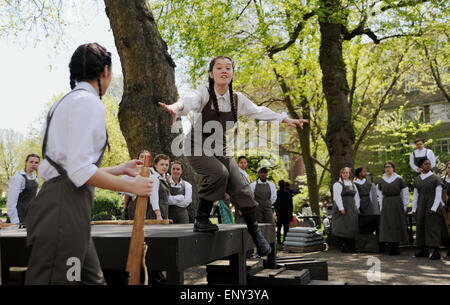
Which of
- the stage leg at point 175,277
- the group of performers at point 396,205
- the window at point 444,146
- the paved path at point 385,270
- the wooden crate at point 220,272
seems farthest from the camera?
the window at point 444,146

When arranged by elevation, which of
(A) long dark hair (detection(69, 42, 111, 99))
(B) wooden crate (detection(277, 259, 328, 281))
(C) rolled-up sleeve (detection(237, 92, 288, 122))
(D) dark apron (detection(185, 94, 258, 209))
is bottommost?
(B) wooden crate (detection(277, 259, 328, 281))

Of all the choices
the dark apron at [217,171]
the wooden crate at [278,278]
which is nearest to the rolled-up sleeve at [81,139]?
the dark apron at [217,171]

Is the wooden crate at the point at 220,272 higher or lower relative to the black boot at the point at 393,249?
higher

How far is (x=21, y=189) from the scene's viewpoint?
827 cm

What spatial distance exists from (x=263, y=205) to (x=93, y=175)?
9.79 meters

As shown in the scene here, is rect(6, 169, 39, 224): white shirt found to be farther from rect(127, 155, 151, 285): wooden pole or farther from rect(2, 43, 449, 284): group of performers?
rect(127, 155, 151, 285): wooden pole

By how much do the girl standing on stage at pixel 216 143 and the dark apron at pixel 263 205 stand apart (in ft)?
24.9

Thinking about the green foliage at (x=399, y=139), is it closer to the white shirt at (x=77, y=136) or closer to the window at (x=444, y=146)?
the window at (x=444, y=146)

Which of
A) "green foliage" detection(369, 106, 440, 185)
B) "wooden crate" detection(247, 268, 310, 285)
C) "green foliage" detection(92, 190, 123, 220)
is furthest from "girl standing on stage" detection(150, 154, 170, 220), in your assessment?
"green foliage" detection(369, 106, 440, 185)

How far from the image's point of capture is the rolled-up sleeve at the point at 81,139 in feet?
6.62

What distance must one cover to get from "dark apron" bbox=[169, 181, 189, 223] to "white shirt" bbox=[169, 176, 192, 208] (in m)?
0.04

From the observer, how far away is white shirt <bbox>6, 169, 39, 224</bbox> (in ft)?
25.4

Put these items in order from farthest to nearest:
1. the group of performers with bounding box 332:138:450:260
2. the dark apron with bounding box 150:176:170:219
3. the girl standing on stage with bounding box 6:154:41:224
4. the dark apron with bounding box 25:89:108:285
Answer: the group of performers with bounding box 332:138:450:260
the girl standing on stage with bounding box 6:154:41:224
the dark apron with bounding box 150:176:170:219
the dark apron with bounding box 25:89:108:285
